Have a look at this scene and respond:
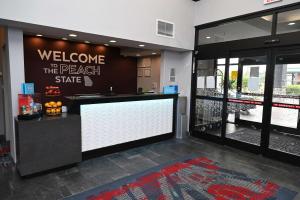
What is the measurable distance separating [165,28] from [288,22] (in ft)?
8.50

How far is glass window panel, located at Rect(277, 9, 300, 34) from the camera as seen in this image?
12.4 ft

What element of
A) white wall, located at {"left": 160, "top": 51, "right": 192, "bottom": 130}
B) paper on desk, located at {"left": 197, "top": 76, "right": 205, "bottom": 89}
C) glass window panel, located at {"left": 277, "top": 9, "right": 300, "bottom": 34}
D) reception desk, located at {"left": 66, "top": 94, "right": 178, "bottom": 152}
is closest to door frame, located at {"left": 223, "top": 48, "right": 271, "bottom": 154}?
glass window panel, located at {"left": 277, "top": 9, "right": 300, "bottom": 34}

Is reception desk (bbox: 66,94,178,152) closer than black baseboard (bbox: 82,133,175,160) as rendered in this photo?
Yes

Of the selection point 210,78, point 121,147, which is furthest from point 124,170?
point 210,78

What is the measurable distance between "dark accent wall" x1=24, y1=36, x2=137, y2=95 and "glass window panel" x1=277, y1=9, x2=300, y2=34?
470 centimetres

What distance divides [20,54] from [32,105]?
3.02 feet

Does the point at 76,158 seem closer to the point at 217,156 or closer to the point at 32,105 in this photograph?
the point at 32,105

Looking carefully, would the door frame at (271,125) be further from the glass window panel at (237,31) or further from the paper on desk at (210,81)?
the paper on desk at (210,81)

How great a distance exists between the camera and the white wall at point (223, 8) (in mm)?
4219

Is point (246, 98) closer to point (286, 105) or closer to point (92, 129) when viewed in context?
point (286, 105)

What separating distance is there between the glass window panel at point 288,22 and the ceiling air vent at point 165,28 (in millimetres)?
2323

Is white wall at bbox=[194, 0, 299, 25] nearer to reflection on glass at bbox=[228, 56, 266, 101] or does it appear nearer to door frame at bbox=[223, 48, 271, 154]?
door frame at bbox=[223, 48, 271, 154]

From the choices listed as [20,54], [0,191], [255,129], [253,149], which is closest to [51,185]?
[0,191]

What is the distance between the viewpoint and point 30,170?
3.11 metres
